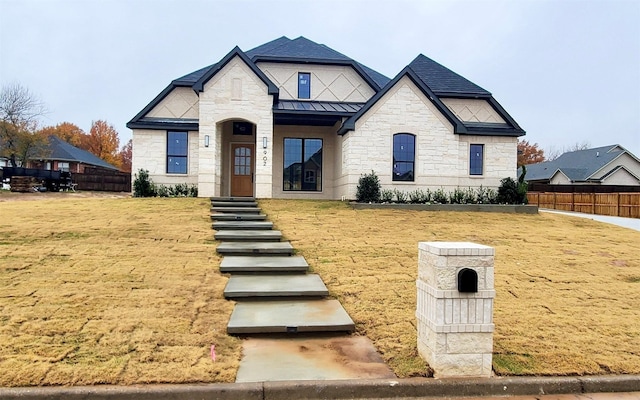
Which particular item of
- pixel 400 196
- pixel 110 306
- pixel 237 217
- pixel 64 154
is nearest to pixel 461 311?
pixel 110 306

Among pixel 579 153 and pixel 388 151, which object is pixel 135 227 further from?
pixel 579 153

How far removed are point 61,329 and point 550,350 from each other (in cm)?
545

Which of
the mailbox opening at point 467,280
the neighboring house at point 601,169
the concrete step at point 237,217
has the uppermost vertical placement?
the neighboring house at point 601,169

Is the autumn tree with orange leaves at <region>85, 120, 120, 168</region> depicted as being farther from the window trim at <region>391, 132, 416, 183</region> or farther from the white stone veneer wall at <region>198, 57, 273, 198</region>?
the window trim at <region>391, 132, 416, 183</region>

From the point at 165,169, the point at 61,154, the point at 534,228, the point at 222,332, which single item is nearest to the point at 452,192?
the point at 534,228

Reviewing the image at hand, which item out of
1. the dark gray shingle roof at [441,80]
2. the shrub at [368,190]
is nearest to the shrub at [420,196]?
the shrub at [368,190]

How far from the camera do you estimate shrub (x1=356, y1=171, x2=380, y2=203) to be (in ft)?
52.3

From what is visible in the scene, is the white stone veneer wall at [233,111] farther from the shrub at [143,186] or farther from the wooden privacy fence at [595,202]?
the wooden privacy fence at [595,202]

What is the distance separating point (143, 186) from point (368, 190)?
9470mm

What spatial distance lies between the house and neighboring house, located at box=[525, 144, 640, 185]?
87.4 ft

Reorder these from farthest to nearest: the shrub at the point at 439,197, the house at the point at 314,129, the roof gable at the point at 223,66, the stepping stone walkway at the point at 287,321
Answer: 1. the house at the point at 314,129
2. the shrub at the point at 439,197
3. the roof gable at the point at 223,66
4. the stepping stone walkway at the point at 287,321

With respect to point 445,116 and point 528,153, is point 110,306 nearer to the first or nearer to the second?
point 445,116

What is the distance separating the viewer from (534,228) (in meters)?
12.8

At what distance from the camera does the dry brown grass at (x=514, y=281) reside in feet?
15.2
